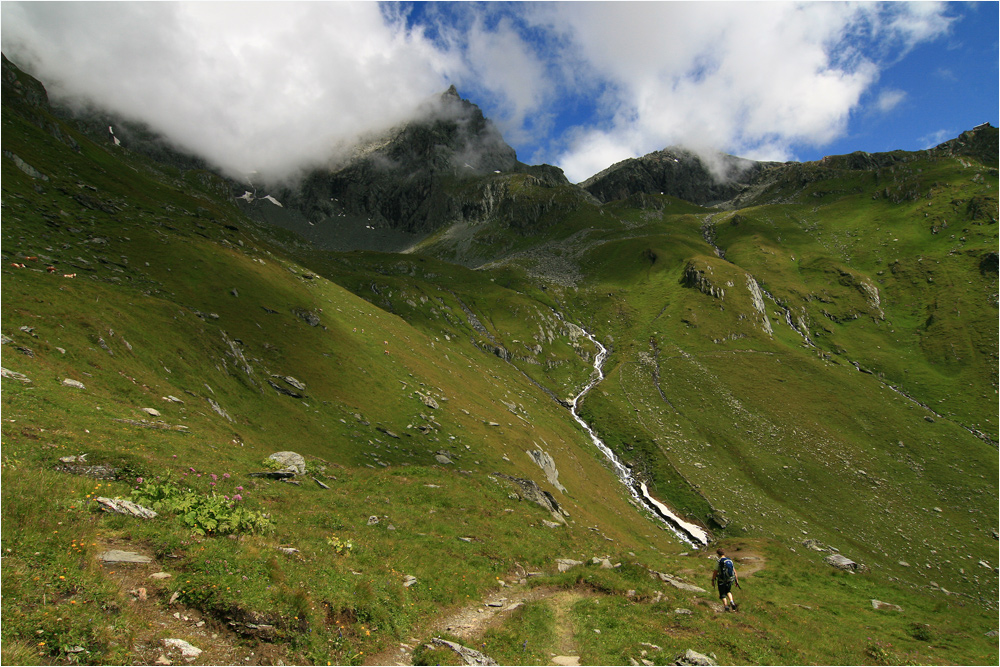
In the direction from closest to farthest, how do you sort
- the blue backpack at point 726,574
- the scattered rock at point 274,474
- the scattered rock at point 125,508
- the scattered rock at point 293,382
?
1. the scattered rock at point 125,508
2. the blue backpack at point 726,574
3. the scattered rock at point 274,474
4. the scattered rock at point 293,382

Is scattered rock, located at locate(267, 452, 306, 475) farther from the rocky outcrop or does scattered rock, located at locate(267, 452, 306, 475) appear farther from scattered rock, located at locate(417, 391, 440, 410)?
the rocky outcrop

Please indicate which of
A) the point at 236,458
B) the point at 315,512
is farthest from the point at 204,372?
the point at 315,512

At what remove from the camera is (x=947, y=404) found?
94562mm

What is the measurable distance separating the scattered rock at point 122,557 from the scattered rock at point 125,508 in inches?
77.0

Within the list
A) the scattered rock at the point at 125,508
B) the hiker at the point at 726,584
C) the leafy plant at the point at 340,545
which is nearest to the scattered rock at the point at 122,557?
the scattered rock at the point at 125,508

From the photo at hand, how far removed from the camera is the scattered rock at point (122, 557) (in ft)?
31.4

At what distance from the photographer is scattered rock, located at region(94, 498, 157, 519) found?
37.5ft

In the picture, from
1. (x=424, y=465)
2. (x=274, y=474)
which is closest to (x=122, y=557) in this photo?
(x=274, y=474)

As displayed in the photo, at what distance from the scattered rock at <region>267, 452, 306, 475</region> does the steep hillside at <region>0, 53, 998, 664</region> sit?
2.01 ft

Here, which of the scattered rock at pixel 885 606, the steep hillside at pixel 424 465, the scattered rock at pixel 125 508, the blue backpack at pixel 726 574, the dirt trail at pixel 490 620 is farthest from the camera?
the scattered rock at pixel 885 606

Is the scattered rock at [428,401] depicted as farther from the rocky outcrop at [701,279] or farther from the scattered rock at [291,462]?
the rocky outcrop at [701,279]

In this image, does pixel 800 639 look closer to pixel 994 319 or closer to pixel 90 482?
pixel 90 482

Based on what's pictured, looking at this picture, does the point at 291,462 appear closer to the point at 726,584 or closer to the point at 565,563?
the point at 565,563

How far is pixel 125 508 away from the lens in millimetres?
11672
